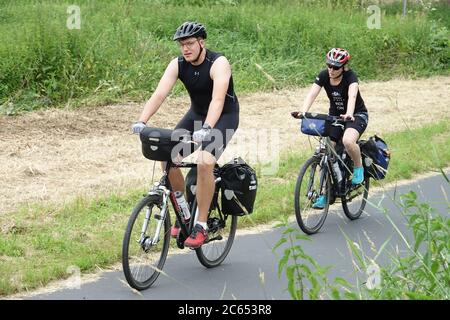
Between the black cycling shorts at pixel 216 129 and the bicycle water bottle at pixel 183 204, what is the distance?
0.37 metres

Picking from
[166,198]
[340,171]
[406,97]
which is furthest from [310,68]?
[166,198]

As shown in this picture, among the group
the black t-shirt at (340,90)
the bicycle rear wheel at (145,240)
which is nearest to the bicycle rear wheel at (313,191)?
the black t-shirt at (340,90)

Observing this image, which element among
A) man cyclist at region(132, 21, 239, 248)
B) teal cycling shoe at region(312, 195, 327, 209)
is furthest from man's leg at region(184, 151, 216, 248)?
teal cycling shoe at region(312, 195, 327, 209)

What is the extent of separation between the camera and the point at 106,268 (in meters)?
7.96

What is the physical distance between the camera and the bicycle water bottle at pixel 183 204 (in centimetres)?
774

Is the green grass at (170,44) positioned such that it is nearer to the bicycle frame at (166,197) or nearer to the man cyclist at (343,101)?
the man cyclist at (343,101)

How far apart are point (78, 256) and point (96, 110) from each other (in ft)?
23.0

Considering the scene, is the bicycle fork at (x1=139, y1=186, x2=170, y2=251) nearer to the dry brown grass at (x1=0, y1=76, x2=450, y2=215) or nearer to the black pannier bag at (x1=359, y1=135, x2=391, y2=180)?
the dry brown grass at (x1=0, y1=76, x2=450, y2=215)

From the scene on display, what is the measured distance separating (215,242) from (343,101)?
7.74 feet

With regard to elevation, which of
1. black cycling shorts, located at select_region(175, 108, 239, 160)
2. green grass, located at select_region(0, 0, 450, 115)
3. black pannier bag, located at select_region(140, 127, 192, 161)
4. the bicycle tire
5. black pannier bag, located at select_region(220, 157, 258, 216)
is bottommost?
green grass, located at select_region(0, 0, 450, 115)

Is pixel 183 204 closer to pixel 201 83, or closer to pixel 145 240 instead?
pixel 145 240

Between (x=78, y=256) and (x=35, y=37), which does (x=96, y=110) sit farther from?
(x=78, y=256)

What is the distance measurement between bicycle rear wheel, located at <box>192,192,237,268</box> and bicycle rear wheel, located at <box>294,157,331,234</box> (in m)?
1.07

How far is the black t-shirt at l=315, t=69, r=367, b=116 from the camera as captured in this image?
9.80m
